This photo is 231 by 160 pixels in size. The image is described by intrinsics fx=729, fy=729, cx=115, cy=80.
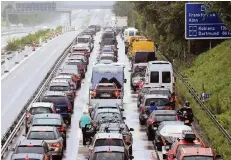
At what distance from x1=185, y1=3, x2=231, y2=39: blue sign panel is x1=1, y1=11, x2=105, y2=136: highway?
10.9 meters

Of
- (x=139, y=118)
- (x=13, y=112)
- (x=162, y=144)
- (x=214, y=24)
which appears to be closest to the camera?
(x=162, y=144)

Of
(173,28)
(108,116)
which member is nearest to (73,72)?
(173,28)

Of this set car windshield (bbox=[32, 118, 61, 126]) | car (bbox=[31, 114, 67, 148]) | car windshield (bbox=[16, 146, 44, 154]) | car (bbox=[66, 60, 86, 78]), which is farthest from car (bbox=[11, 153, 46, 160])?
car (bbox=[66, 60, 86, 78])

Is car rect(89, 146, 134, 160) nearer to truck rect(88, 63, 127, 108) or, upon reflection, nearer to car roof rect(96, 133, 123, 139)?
car roof rect(96, 133, 123, 139)

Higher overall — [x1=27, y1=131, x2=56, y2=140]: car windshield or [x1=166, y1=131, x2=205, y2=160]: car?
[x1=166, y1=131, x2=205, y2=160]: car

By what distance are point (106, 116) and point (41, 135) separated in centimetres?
458

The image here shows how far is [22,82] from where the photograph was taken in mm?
54375

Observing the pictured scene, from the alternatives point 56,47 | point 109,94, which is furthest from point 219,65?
point 56,47

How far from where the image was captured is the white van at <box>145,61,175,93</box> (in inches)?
1575

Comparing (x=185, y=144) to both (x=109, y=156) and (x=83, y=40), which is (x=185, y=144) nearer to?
(x=109, y=156)

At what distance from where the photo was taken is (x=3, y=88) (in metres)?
51.0

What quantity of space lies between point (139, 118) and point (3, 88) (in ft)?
62.3

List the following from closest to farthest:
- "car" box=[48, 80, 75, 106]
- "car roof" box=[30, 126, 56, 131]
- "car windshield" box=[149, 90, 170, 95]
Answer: "car roof" box=[30, 126, 56, 131]
"car windshield" box=[149, 90, 170, 95]
"car" box=[48, 80, 75, 106]

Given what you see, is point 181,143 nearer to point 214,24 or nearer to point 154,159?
point 154,159
